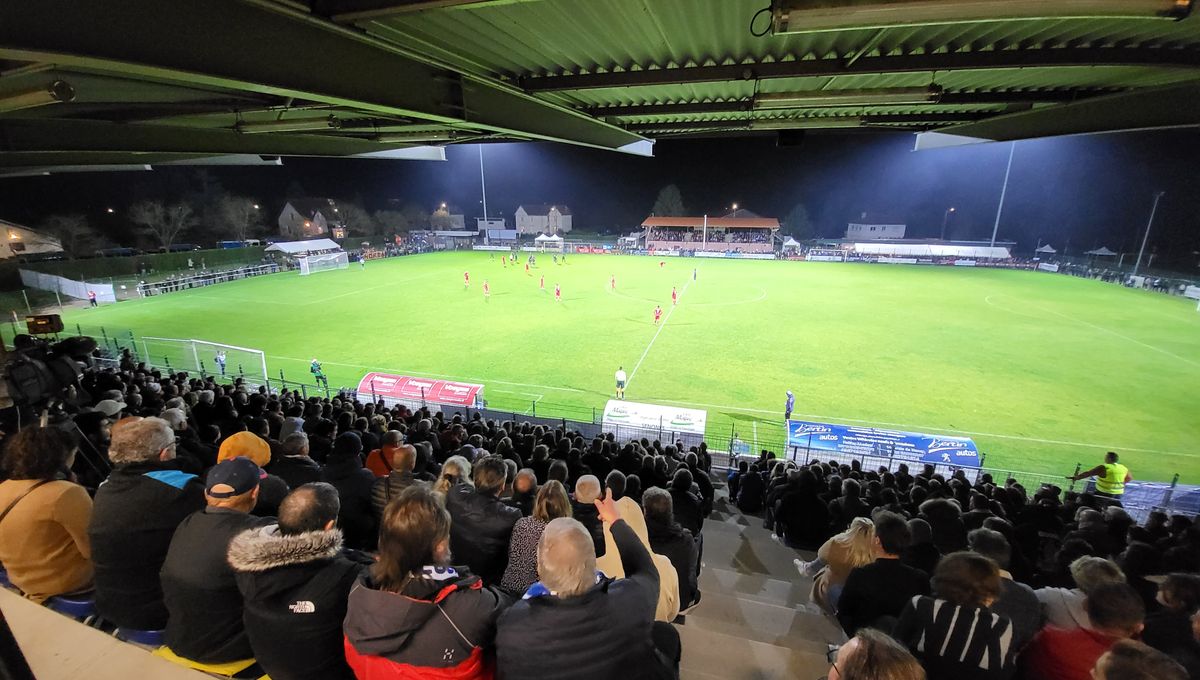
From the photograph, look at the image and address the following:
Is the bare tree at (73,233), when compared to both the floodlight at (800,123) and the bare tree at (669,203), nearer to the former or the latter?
the floodlight at (800,123)

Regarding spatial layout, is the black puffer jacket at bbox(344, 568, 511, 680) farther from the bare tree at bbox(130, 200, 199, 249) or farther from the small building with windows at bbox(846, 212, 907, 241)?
the small building with windows at bbox(846, 212, 907, 241)

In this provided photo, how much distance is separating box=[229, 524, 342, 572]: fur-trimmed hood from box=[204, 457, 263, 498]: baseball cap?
368mm

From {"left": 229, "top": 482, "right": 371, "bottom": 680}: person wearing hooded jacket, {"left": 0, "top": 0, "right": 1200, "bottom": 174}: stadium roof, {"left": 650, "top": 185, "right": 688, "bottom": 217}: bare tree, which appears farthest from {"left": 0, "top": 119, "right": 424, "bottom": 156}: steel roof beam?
{"left": 650, "top": 185, "right": 688, "bottom": 217}: bare tree

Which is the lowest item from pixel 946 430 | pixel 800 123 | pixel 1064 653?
pixel 946 430

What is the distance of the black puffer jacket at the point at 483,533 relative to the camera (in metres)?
3.38

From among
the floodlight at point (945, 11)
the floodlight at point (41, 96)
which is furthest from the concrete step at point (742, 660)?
the floodlight at point (41, 96)

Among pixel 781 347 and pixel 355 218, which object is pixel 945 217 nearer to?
pixel 781 347

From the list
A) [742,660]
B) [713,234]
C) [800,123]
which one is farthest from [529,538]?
[713,234]

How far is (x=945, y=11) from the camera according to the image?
138 inches

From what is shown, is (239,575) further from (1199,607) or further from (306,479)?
(1199,607)

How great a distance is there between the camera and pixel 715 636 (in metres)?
3.59

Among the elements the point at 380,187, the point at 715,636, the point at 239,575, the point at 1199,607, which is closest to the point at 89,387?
the point at 239,575

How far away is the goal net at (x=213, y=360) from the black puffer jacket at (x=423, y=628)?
716 inches

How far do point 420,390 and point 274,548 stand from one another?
13.1 meters
